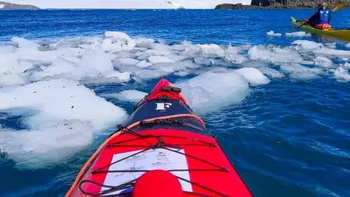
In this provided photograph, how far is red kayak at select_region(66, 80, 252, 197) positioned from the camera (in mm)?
2151

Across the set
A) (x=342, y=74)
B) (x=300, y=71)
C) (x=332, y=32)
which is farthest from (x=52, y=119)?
(x=332, y=32)

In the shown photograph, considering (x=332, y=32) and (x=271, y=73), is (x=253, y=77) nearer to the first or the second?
(x=271, y=73)

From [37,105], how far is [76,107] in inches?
40.0

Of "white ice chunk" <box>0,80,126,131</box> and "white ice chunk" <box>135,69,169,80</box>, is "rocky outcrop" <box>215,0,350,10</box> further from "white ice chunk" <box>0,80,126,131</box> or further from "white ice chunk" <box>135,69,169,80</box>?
"white ice chunk" <box>0,80,126,131</box>

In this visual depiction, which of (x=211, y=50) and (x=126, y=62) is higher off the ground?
(x=211, y=50)

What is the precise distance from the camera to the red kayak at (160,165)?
7.06ft

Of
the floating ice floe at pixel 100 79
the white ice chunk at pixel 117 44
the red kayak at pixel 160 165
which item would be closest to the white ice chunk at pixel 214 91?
the floating ice floe at pixel 100 79

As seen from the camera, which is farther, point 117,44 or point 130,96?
point 117,44

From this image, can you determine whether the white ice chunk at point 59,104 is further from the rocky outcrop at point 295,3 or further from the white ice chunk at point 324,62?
the rocky outcrop at point 295,3

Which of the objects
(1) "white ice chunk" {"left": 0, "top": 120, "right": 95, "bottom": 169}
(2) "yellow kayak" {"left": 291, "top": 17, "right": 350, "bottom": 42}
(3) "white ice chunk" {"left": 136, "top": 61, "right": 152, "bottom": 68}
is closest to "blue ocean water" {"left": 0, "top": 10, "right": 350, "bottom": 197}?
(1) "white ice chunk" {"left": 0, "top": 120, "right": 95, "bottom": 169}

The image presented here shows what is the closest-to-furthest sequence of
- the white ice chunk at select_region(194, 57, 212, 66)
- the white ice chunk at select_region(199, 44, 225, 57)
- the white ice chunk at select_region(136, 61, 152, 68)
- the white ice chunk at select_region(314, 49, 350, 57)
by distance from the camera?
the white ice chunk at select_region(136, 61, 152, 68)
the white ice chunk at select_region(194, 57, 212, 66)
the white ice chunk at select_region(314, 49, 350, 57)
the white ice chunk at select_region(199, 44, 225, 57)

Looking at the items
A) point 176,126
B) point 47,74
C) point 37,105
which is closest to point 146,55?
point 47,74

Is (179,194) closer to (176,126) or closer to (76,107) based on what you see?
(176,126)

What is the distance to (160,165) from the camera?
2.97 meters
